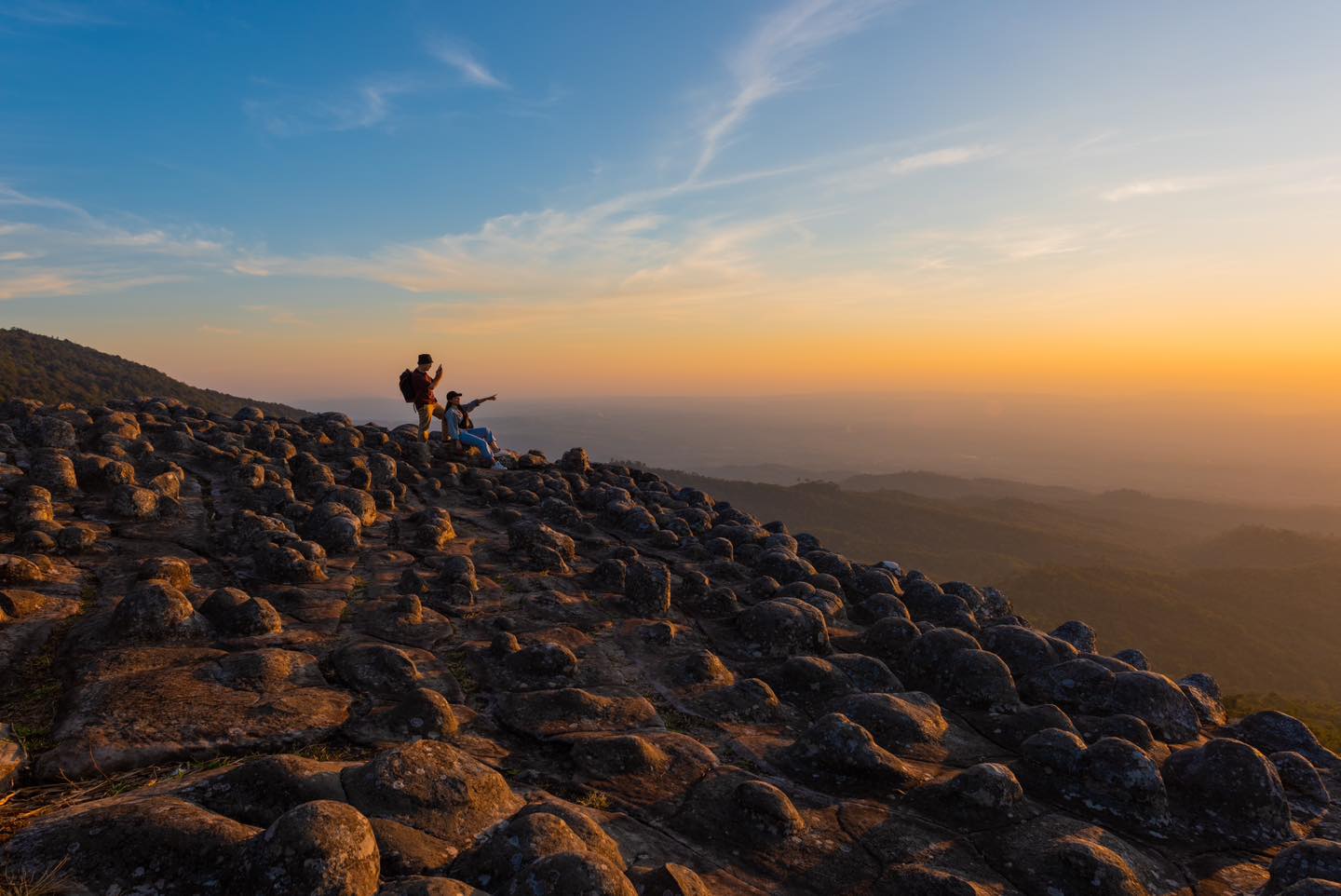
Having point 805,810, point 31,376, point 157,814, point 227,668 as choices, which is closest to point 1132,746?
point 805,810

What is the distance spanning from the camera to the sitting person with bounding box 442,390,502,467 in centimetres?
2036

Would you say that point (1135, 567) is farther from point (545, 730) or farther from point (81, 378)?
point (81, 378)

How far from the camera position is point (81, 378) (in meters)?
48.4

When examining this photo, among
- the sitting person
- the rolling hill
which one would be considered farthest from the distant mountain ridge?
the rolling hill

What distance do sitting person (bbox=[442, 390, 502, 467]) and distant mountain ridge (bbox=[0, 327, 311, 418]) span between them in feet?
69.6

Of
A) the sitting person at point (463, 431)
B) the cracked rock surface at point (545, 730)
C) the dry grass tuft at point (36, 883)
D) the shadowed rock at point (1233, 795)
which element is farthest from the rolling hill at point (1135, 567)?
the dry grass tuft at point (36, 883)

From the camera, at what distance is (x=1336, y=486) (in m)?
186

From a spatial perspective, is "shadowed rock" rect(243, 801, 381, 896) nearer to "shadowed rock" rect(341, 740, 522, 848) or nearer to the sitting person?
"shadowed rock" rect(341, 740, 522, 848)

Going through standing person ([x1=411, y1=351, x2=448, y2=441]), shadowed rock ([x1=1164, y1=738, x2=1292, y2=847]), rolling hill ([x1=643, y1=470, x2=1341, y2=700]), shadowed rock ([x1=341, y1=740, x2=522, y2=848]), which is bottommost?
rolling hill ([x1=643, y1=470, x2=1341, y2=700])

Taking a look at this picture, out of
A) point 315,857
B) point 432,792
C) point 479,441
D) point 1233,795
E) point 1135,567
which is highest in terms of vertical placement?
point 479,441

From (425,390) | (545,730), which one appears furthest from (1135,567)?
(545,730)

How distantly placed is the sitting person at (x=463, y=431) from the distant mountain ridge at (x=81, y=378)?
835 inches

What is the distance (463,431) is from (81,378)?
1796 inches

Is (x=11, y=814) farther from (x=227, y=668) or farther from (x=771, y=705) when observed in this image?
(x=771, y=705)
